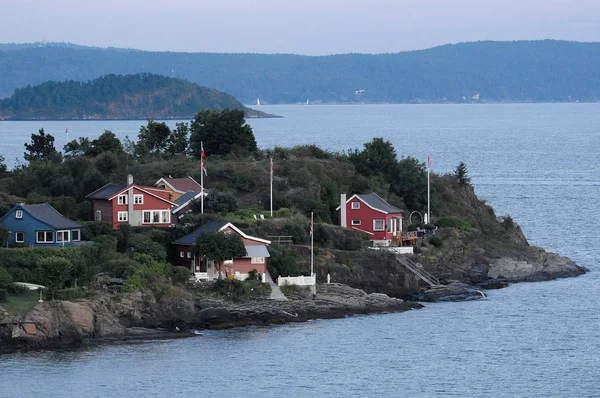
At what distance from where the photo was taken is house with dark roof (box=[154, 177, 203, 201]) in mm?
70725

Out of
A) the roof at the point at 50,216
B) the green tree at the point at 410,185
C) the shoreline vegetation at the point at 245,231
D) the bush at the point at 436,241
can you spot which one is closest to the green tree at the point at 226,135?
the shoreline vegetation at the point at 245,231

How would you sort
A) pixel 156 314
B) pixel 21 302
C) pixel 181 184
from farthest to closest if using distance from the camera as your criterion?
1. pixel 181 184
2. pixel 156 314
3. pixel 21 302

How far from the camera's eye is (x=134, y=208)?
64.2 m

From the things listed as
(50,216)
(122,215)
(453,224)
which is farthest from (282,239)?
(453,224)

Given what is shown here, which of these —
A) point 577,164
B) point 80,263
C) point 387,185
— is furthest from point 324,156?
point 577,164

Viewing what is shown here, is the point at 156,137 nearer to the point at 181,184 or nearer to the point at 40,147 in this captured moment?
the point at 40,147

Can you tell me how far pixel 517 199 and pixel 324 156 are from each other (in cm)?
3277

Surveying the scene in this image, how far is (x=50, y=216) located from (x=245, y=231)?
9.46 metres

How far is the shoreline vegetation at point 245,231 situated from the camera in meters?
52.2

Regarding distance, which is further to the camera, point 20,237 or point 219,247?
point 20,237

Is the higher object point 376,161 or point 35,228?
point 376,161

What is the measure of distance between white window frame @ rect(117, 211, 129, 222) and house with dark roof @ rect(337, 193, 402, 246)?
1196 cm

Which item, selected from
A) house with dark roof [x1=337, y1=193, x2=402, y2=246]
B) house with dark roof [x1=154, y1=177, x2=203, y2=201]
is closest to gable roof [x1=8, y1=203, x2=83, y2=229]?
house with dark roof [x1=154, y1=177, x2=203, y2=201]

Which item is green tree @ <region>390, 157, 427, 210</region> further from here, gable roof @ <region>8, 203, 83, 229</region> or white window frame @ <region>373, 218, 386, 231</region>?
gable roof @ <region>8, 203, 83, 229</region>
